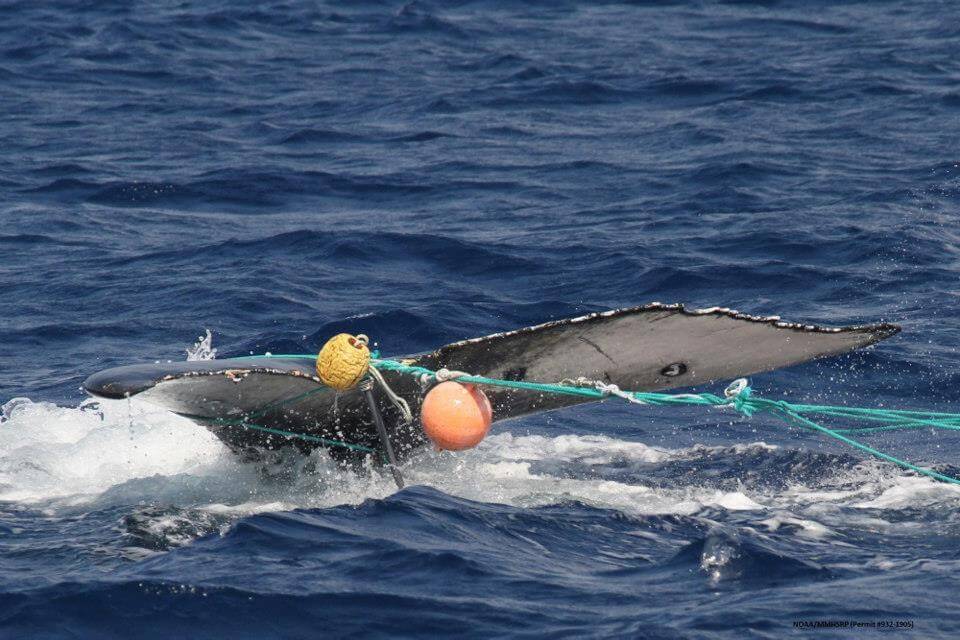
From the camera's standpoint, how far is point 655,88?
20.4 metres

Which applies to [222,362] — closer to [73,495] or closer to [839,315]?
[73,495]

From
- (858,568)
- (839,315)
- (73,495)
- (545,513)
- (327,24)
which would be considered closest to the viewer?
(858,568)

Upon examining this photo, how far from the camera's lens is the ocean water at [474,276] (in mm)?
6535

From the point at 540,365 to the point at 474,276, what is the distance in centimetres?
659

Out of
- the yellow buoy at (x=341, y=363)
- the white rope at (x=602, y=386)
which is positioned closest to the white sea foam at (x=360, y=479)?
the white rope at (x=602, y=386)

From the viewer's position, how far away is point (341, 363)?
700cm

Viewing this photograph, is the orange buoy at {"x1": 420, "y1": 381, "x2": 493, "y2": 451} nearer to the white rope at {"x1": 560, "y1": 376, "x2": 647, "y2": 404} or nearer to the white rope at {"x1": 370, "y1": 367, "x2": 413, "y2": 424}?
the white rope at {"x1": 370, "y1": 367, "x2": 413, "y2": 424}

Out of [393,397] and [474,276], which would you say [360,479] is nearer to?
[393,397]

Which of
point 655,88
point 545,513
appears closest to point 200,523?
point 545,513

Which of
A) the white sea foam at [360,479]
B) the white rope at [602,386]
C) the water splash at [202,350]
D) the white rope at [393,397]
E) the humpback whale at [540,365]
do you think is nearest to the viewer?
the humpback whale at [540,365]

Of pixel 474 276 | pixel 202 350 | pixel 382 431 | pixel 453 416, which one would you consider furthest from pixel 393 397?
pixel 474 276

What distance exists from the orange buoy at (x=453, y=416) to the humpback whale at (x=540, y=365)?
0.75 feet

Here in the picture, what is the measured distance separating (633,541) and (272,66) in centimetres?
1703

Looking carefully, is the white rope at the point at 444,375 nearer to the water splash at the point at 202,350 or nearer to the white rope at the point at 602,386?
the white rope at the point at 602,386
